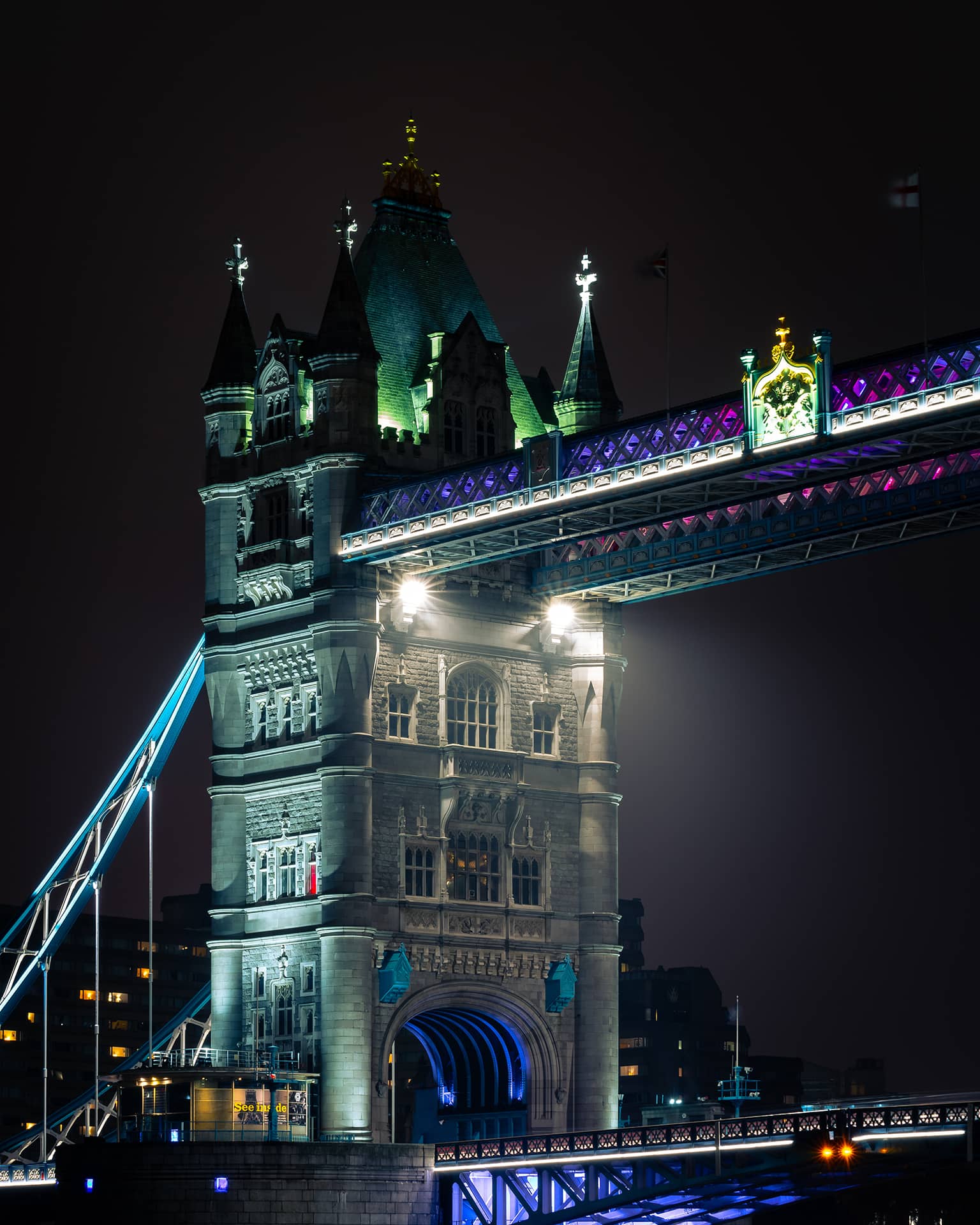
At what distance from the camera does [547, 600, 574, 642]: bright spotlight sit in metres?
96.3

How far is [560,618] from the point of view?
317 feet

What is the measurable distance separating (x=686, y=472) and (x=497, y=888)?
64.2 ft

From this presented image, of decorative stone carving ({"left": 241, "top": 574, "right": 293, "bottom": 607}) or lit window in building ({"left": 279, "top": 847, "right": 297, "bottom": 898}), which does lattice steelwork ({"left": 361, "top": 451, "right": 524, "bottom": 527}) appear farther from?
lit window in building ({"left": 279, "top": 847, "right": 297, "bottom": 898})

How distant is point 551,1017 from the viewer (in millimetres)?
94562

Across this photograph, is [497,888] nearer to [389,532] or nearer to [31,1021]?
[389,532]

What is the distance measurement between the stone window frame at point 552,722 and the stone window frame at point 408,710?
462 cm

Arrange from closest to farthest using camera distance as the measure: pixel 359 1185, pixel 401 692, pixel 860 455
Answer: pixel 860 455 < pixel 359 1185 < pixel 401 692

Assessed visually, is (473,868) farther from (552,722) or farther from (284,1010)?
(284,1010)

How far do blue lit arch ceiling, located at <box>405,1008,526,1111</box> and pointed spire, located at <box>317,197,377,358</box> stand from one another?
69.4 feet

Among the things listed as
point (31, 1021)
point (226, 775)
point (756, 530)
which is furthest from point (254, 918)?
point (31, 1021)

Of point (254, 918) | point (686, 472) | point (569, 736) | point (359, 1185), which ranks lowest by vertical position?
point (359, 1185)

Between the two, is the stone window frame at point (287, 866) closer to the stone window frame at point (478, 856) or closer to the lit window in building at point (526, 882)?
the stone window frame at point (478, 856)

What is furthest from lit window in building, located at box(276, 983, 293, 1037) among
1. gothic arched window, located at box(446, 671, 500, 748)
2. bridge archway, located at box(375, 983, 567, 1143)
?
gothic arched window, located at box(446, 671, 500, 748)

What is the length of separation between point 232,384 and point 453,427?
749 centimetres
